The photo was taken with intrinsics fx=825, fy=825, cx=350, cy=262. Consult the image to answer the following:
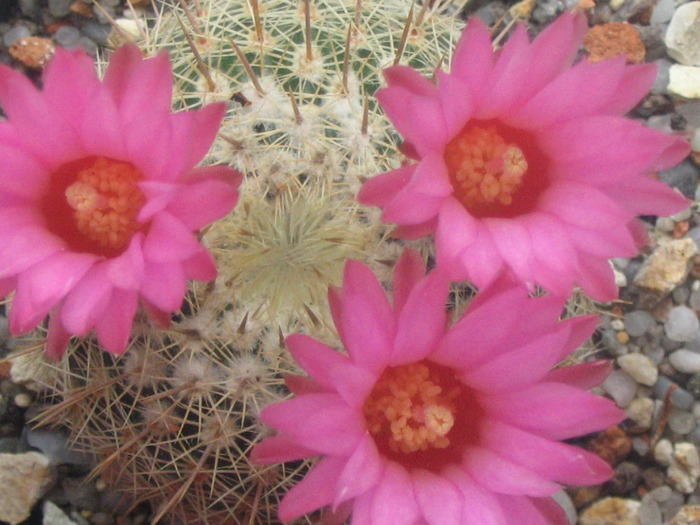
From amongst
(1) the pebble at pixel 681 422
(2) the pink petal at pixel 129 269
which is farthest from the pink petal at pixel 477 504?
(1) the pebble at pixel 681 422

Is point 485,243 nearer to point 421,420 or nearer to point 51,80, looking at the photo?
point 421,420

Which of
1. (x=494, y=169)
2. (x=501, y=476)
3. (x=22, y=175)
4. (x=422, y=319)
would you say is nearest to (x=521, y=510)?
(x=501, y=476)

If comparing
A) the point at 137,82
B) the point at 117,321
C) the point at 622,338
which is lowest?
the point at 622,338

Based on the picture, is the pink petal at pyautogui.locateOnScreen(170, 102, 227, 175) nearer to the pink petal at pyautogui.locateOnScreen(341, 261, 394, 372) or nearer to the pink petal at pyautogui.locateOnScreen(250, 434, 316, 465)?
the pink petal at pyautogui.locateOnScreen(341, 261, 394, 372)

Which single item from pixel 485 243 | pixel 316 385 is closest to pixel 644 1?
pixel 485 243

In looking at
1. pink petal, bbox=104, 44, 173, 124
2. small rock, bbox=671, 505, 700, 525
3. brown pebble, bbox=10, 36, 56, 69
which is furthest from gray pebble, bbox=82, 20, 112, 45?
small rock, bbox=671, 505, 700, 525

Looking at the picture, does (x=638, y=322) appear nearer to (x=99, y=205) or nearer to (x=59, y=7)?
(x=99, y=205)
